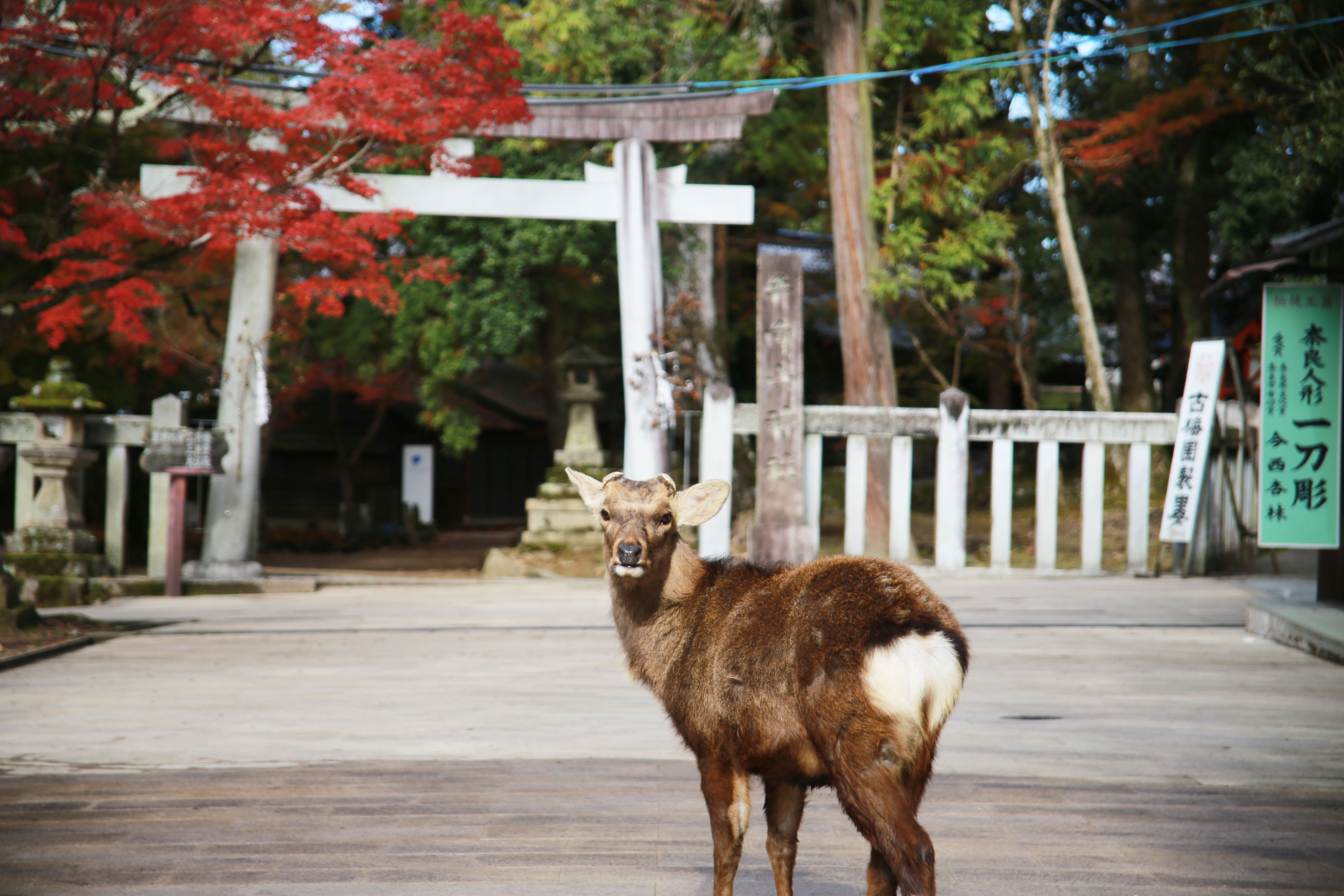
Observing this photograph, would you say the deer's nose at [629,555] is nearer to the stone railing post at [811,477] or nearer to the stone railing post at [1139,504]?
the stone railing post at [811,477]

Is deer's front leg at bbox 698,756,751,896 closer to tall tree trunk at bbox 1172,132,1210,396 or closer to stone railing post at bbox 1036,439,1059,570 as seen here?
stone railing post at bbox 1036,439,1059,570

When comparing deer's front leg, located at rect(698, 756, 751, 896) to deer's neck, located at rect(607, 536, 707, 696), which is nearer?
deer's front leg, located at rect(698, 756, 751, 896)

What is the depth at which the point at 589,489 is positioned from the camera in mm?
3535

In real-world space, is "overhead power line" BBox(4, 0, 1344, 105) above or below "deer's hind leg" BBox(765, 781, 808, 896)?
above

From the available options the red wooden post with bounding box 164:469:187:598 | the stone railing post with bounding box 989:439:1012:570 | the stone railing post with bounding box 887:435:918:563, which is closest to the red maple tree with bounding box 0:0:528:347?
the red wooden post with bounding box 164:469:187:598

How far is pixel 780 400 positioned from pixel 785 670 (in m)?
8.51

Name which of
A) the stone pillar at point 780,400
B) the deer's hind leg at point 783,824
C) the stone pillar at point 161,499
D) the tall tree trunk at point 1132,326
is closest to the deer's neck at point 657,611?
the deer's hind leg at point 783,824

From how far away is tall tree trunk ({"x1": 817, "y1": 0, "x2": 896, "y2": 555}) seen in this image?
46.7 feet

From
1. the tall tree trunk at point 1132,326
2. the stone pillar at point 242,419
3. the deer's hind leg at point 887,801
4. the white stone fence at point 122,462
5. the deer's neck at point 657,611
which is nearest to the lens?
the deer's hind leg at point 887,801

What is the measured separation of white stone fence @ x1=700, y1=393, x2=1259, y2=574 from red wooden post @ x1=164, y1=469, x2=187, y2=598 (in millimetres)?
5595

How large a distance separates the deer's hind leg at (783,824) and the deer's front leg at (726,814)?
4.0 inches

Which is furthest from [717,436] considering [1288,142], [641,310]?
[1288,142]

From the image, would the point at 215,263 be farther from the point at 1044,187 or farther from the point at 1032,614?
the point at 1044,187

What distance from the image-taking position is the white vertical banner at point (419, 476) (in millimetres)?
28203
